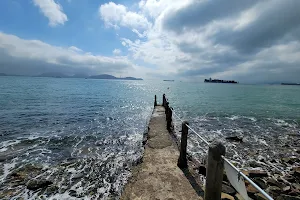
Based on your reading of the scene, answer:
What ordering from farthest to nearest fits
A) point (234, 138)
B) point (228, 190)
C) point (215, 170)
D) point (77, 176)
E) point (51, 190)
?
point (234, 138) < point (77, 176) < point (51, 190) < point (228, 190) < point (215, 170)

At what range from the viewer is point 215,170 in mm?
3553

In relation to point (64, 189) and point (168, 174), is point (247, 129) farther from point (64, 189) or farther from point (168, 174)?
point (64, 189)

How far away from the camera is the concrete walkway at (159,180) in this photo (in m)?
5.02

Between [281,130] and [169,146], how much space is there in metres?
14.5

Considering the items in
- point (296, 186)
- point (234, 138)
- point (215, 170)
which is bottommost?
point (296, 186)

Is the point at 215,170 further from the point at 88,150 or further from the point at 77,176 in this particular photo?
the point at 88,150

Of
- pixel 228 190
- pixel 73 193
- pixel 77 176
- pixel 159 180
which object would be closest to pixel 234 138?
pixel 228 190

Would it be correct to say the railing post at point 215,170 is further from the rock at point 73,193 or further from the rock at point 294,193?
the rock at point 294,193

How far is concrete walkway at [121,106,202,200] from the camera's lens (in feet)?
16.5

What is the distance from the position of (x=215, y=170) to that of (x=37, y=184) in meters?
7.42

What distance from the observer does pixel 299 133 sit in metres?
16.3

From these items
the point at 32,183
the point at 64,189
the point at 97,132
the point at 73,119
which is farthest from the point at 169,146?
the point at 73,119

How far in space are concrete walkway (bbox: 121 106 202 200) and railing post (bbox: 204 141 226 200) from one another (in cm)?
141

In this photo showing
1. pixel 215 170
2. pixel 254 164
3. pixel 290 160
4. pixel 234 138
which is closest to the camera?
pixel 215 170
